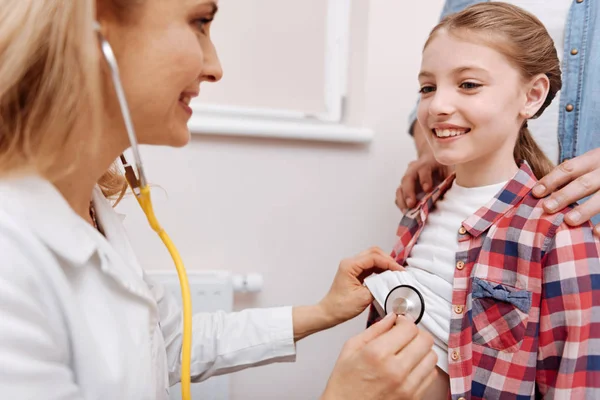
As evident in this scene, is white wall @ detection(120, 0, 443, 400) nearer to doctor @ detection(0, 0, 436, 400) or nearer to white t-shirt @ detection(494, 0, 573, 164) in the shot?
white t-shirt @ detection(494, 0, 573, 164)

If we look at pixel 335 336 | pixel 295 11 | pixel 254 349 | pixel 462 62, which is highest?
pixel 295 11

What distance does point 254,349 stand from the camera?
3.11ft

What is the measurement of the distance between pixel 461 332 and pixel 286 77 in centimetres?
90

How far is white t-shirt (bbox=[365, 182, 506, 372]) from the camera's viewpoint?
838mm

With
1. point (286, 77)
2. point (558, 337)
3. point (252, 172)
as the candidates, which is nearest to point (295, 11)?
point (286, 77)

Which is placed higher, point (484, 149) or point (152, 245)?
point (484, 149)

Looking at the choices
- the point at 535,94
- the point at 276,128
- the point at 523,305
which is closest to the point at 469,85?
the point at 535,94

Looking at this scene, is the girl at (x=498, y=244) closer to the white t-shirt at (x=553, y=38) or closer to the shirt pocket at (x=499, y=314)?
the shirt pocket at (x=499, y=314)

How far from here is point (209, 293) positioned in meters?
1.29

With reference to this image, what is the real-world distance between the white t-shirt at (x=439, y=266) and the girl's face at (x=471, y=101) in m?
0.08

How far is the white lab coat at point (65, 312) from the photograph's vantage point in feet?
1.62

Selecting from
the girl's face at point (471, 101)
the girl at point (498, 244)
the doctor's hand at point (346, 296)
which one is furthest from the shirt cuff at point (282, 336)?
the girl's face at point (471, 101)

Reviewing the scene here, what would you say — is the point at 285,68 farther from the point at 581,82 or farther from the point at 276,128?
the point at 581,82

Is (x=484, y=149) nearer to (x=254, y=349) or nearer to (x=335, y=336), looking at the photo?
(x=254, y=349)
